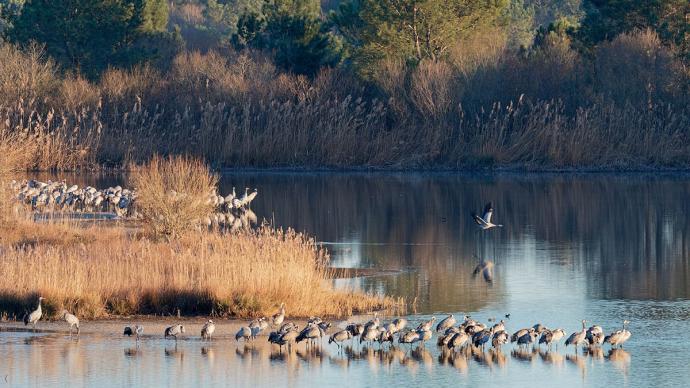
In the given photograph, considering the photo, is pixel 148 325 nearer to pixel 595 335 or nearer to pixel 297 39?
pixel 595 335

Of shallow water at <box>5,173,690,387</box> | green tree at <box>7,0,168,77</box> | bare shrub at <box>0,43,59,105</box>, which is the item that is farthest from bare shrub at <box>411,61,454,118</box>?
bare shrub at <box>0,43,59,105</box>

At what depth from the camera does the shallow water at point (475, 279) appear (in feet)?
50.8

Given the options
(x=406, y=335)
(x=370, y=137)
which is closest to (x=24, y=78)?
(x=370, y=137)

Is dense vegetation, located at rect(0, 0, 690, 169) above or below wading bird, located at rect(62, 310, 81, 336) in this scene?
above

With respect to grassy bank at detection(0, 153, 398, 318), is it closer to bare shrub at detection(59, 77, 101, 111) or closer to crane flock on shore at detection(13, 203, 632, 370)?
crane flock on shore at detection(13, 203, 632, 370)

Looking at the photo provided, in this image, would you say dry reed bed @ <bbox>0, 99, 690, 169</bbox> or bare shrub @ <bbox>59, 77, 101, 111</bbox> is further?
bare shrub @ <bbox>59, 77, 101, 111</bbox>

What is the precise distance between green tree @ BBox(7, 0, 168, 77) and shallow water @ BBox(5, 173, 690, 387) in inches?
585

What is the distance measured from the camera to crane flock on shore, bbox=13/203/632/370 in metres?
16.5

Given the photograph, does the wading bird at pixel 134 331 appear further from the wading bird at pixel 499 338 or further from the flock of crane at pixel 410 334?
the wading bird at pixel 499 338

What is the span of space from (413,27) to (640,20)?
29.5 ft

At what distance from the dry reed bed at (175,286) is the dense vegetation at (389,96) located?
2908cm

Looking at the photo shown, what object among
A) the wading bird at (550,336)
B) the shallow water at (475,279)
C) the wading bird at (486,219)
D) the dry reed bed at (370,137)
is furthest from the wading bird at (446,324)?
the dry reed bed at (370,137)

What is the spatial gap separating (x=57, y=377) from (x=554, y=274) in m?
11.0

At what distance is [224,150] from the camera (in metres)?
49.5
